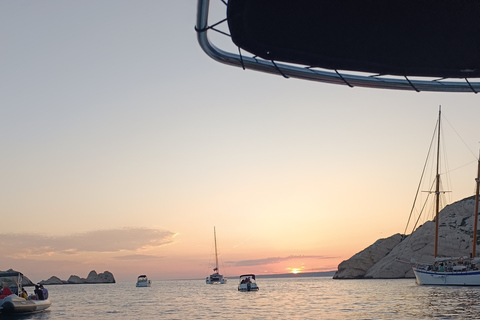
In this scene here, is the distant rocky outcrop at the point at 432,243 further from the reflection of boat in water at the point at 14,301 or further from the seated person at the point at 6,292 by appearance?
the seated person at the point at 6,292

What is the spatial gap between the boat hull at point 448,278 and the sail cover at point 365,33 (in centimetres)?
10093

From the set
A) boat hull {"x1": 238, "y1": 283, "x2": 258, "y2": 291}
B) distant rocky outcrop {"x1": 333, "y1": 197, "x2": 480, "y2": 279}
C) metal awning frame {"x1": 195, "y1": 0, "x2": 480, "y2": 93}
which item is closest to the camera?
metal awning frame {"x1": 195, "y1": 0, "x2": 480, "y2": 93}

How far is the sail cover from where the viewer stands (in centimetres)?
970

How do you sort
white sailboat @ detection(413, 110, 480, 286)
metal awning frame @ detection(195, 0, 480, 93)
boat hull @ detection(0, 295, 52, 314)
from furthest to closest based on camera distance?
white sailboat @ detection(413, 110, 480, 286), boat hull @ detection(0, 295, 52, 314), metal awning frame @ detection(195, 0, 480, 93)

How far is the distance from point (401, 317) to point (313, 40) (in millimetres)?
49103

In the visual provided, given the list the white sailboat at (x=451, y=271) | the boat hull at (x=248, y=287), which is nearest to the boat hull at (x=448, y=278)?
the white sailboat at (x=451, y=271)

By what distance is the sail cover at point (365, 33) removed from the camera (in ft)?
31.8

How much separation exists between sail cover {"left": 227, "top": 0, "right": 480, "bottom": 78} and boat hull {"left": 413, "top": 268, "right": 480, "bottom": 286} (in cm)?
10093

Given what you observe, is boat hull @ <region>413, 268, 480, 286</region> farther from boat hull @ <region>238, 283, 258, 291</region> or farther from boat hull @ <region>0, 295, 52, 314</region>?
boat hull @ <region>0, 295, 52, 314</region>

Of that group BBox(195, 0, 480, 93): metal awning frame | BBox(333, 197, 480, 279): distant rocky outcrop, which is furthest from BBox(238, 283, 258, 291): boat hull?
BBox(195, 0, 480, 93): metal awning frame

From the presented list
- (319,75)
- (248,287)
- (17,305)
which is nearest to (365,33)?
(319,75)

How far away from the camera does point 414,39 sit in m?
10.8

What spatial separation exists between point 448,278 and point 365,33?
110 meters

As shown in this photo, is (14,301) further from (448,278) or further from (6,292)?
(448,278)
